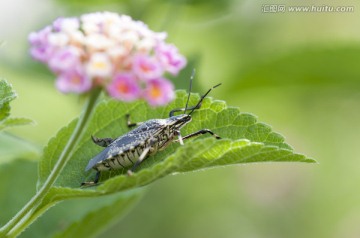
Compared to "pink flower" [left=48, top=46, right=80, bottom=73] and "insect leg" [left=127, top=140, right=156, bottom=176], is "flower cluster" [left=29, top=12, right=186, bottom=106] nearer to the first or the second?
"pink flower" [left=48, top=46, right=80, bottom=73]

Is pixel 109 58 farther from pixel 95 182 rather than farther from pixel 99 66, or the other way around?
pixel 95 182

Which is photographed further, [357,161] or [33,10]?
[357,161]

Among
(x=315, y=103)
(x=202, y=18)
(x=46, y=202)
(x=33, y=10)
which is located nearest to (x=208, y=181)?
(x=315, y=103)

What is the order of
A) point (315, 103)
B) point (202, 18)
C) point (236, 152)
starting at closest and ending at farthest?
point (236, 152) → point (202, 18) → point (315, 103)

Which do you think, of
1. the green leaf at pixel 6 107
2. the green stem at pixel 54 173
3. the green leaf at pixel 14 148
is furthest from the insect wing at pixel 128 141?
the green leaf at pixel 14 148

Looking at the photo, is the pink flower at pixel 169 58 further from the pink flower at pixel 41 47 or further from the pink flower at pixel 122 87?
the pink flower at pixel 41 47

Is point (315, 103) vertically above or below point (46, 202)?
above

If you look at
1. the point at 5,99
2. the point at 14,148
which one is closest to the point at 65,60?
the point at 5,99

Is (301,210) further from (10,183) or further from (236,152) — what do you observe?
(236,152)
